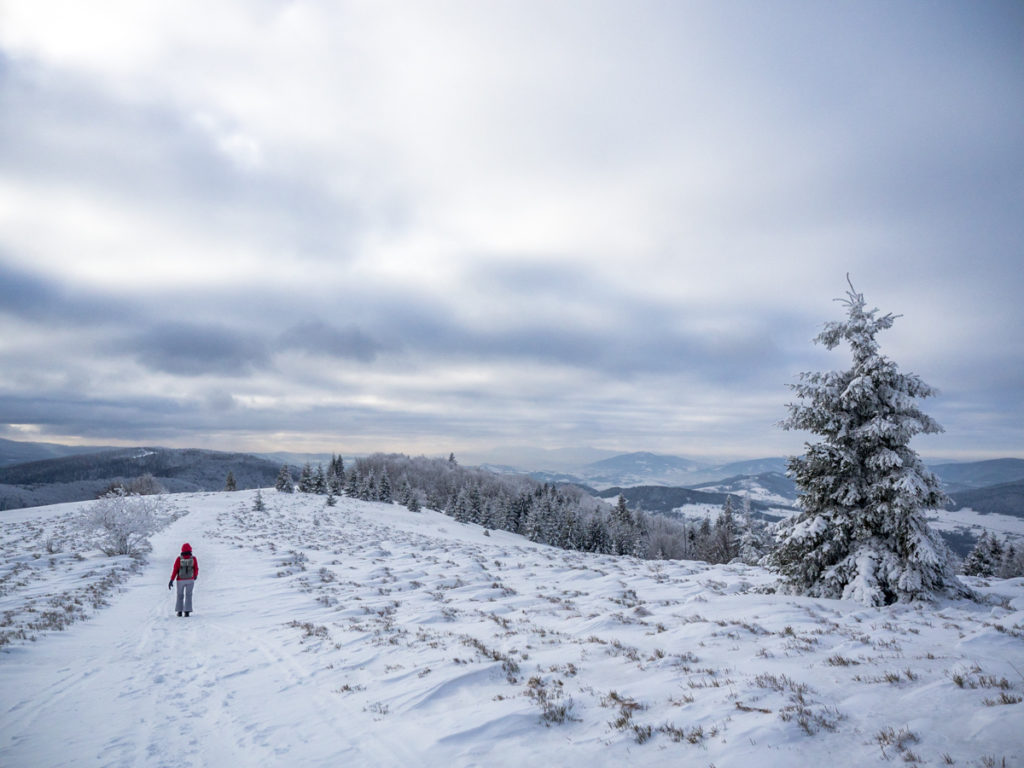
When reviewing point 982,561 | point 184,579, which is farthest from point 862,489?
point 982,561

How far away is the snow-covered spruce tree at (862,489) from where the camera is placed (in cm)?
1170

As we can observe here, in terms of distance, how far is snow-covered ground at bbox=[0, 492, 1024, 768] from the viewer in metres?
5.10

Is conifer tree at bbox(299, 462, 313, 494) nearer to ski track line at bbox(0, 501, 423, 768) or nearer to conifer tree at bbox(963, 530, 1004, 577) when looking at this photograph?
ski track line at bbox(0, 501, 423, 768)

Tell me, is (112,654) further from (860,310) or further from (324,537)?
(324,537)

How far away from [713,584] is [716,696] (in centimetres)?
1040

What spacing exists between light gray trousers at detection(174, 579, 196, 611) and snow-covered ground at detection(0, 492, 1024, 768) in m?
0.38

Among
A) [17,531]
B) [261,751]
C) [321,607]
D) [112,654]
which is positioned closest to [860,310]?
[261,751]

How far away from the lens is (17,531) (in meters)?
29.5

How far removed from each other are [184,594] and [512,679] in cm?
1014

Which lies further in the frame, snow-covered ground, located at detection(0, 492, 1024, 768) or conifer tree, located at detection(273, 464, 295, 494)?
conifer tree, located at detection(273, 464, 295, 494)

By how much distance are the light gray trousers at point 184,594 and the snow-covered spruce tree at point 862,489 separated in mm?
16879

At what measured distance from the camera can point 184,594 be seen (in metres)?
12.1

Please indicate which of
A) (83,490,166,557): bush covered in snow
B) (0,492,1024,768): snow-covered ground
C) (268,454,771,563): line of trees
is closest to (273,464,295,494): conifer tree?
(268,454,771,563): line of trees

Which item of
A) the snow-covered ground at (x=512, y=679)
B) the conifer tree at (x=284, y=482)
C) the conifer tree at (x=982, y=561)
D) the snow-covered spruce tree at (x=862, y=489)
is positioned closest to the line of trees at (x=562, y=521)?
the conifer tree at (x=284, y=482)
